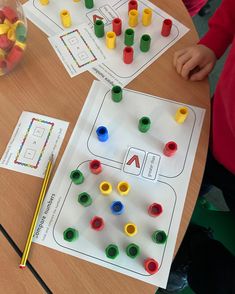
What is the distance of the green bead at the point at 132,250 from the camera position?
0.52 metres

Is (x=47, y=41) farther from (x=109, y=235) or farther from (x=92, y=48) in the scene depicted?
(x=109, y=235)

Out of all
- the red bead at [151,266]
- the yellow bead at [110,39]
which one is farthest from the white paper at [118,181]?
the yellow bead at [110,39]

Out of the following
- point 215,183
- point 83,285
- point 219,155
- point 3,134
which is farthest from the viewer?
point 215,183

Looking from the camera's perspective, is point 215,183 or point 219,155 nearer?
point 219,155

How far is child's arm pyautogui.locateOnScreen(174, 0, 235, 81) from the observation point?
2.22ft

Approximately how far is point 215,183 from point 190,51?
382 mm

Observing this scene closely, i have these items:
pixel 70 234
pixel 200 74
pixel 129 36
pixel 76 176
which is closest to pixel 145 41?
pixel 129 36

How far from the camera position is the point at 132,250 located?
20.6 inches

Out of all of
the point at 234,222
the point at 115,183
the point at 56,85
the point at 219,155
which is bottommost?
the point at 234,222

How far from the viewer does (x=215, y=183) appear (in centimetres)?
86

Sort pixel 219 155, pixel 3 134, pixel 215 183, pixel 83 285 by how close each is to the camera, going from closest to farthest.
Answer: pixel 83 285
pixel 3 134
pixel 219 155
pixel 215 183

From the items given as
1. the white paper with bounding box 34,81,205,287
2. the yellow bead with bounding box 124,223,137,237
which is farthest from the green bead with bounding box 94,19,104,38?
the yellow bead with bounding box 124,223,137,237

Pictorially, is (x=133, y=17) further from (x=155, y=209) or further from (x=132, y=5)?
(x=155, y=209)

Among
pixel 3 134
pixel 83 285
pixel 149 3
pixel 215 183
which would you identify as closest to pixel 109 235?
pixel 83 285
